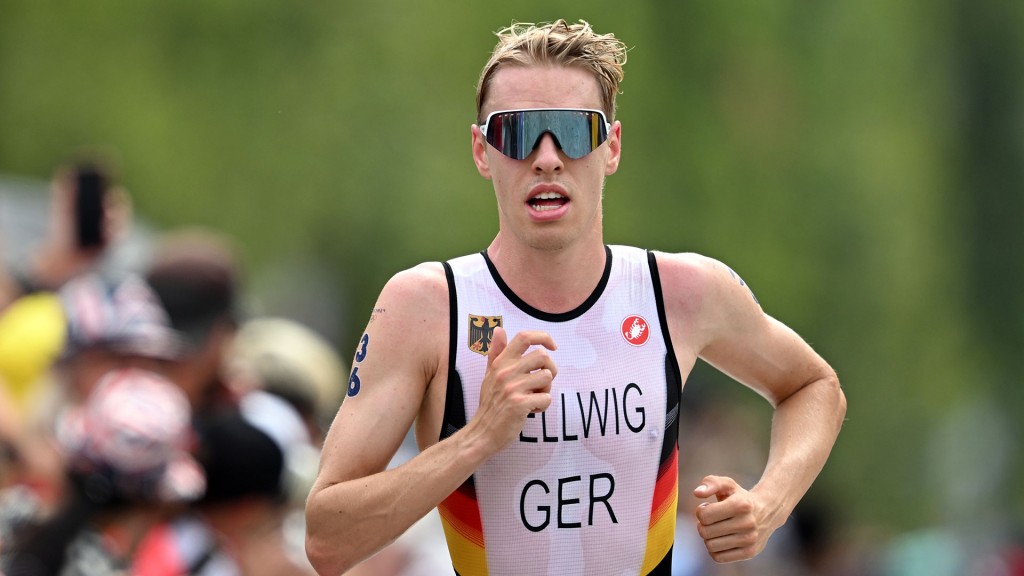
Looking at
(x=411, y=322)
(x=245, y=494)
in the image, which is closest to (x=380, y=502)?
(x=411, y=322)

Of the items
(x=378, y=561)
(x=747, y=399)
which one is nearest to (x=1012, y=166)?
(x=747, y=399)

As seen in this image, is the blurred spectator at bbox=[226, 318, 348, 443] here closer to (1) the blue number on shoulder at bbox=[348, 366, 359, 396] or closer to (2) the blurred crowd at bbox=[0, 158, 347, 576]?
(2) the blurred crowd at bbox=[0, 158, 347, 576]

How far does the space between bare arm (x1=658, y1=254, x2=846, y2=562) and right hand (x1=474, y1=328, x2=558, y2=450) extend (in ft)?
2.28

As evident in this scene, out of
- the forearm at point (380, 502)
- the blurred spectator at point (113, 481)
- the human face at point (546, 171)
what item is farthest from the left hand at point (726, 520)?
the blurred spectator at point (113, 481)

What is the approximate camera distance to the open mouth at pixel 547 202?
4.50m

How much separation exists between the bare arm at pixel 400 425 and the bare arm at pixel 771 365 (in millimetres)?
718

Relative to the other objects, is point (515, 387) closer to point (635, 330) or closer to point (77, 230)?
point (635, 330)

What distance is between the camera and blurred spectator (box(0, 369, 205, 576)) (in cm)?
522

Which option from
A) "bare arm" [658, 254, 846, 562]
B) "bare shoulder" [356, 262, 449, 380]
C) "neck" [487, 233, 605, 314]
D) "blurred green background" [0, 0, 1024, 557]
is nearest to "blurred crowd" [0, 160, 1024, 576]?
"bare shoulder" [356, 262, 449, 380]

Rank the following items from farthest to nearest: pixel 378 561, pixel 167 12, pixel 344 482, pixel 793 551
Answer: pixel 167 12
pixel 793 551
pixel 378 561
pixel 344 482

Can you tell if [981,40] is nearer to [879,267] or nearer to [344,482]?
[879,267]

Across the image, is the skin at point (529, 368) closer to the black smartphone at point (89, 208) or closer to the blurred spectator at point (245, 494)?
the blurred spectator at point (245, 494)

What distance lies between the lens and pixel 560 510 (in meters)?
4.53

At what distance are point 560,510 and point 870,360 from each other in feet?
51.1
